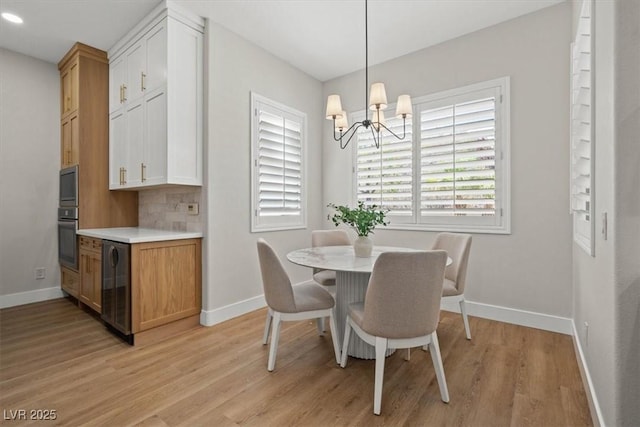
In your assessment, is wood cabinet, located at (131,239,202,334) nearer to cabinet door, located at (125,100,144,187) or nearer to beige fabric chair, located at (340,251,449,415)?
cabinet door, located at (125,100,144,187)

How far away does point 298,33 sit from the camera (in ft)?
11.1

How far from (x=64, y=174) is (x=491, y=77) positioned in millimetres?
4956

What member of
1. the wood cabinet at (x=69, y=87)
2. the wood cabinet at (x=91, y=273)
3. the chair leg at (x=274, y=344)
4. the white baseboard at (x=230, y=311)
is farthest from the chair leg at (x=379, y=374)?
the wood cabinet at (x=69, y=87)

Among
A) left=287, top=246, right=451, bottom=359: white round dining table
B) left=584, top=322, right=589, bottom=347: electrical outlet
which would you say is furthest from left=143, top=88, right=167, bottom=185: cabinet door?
left=584, top=322, right=589, bottom=347: electrical outlet

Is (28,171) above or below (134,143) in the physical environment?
below

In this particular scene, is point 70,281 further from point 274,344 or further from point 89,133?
point 274,344

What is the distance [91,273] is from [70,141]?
1.69 m

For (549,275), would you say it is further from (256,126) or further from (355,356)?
(256,126)

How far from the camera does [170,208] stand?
353 cm

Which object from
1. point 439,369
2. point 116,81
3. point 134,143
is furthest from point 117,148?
point 439,369

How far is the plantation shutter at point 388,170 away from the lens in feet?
12.3

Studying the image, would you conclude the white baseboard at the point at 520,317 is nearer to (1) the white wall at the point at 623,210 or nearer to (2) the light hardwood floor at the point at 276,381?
(2) the light hardwood floor at the point at 276,381

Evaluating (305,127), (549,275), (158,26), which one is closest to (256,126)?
(305,127)

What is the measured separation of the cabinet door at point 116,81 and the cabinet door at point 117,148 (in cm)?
11
